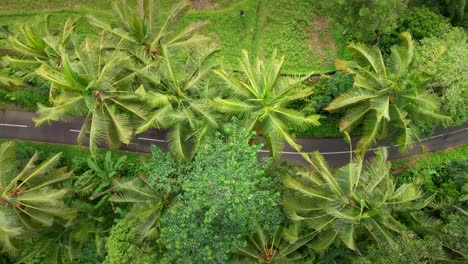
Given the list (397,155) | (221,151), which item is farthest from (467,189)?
(221,151)

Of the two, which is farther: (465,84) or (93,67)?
(465,84)

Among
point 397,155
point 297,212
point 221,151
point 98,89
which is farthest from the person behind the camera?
point 397,155

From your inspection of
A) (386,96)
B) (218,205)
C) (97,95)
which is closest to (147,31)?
(97,95)

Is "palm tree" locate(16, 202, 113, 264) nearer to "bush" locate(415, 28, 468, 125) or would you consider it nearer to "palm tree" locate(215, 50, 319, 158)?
"palm tree" locate(215, 50, 319, 158)

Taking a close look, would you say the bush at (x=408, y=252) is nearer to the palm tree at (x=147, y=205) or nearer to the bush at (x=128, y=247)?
the palm tree at (x=147, y=205)

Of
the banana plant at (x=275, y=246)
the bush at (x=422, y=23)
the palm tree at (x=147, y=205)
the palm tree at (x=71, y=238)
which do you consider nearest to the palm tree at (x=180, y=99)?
the palm tree at (x=147, y=205)

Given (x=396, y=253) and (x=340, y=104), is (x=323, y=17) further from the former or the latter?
(x=396, y=253)
